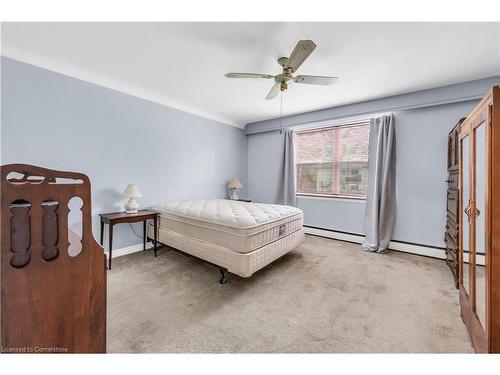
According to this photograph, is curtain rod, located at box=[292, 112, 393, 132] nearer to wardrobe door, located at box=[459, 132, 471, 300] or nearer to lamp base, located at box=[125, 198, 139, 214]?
wardrobe door, located at box=[459, 132, 471, 300]

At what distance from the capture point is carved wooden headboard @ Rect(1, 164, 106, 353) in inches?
33.7

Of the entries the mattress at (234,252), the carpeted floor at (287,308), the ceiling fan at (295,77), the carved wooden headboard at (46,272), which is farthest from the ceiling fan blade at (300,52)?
the carpeted floor at (287,308)

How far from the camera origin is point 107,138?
2.86m

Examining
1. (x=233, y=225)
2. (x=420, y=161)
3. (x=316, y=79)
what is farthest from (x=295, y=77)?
(x=420, y=161)

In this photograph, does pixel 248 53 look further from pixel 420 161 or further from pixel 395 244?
pixel 395 244

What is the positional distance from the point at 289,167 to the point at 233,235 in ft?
8.65

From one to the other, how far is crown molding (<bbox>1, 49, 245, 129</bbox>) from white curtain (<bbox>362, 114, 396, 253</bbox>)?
3.15 metres

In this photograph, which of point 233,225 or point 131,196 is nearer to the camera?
point 233,225

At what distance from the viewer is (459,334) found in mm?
1521

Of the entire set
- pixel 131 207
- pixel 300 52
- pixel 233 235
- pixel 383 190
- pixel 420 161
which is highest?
pixel 300 52

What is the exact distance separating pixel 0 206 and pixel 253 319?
1.63 meters

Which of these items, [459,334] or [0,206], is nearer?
[0,206]
